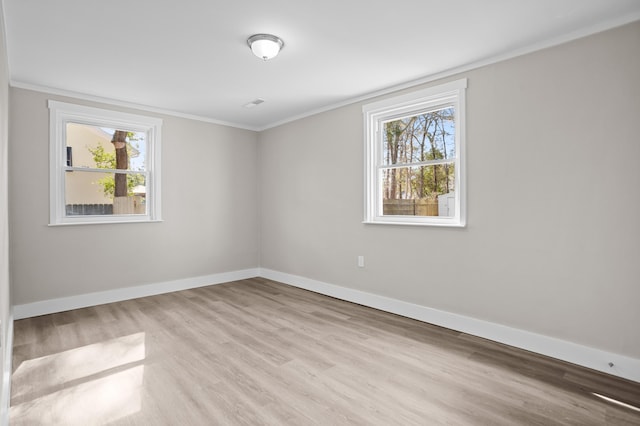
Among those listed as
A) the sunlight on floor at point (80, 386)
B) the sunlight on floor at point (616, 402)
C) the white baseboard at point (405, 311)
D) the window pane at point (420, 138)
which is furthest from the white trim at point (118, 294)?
the sunlight on floor at point (616, 402)

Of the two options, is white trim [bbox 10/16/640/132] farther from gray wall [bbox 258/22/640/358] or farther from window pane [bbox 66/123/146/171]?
window pane [bbox 66/123/146/171]

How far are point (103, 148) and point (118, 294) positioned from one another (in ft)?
5.99

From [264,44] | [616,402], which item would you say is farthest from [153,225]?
[616,402]

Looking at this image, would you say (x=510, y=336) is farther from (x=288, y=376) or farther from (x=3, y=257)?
(x=3, y=257)

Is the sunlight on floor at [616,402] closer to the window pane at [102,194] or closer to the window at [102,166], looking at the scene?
the window at [102,166]

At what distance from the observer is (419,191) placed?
3.79 metres

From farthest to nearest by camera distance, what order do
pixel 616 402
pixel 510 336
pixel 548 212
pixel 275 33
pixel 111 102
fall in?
pixel 111 102 < pixel 510 336 < pixel 548 212 < pixel 275 33 < pixel 616 402

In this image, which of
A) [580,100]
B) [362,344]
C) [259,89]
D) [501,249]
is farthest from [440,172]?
[259,89]

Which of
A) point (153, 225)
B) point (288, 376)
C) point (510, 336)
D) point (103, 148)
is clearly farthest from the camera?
point (153, 225)

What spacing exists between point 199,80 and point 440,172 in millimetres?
2654

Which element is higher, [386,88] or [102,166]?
[386,88]

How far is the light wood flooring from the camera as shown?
6.66ft

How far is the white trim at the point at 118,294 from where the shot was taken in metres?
3.79

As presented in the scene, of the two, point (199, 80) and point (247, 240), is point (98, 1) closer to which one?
point (199, 80)
